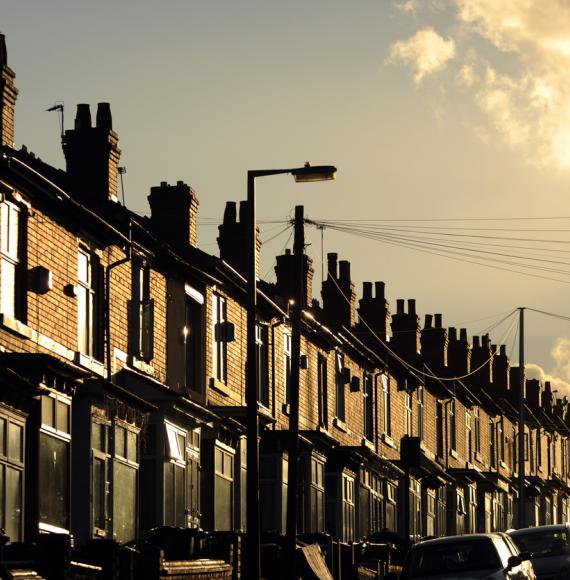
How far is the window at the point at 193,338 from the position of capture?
33.8 metres

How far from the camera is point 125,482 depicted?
28.2 m

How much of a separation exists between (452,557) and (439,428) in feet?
120

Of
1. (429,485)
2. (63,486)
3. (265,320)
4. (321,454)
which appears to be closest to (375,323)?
(429,485)

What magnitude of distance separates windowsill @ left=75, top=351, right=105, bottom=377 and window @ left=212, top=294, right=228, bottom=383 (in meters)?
6.67

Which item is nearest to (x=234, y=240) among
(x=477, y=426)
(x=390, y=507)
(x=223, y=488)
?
(x=223, y=488)

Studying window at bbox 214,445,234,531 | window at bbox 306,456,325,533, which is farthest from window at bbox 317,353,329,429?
window at bbox 214,445,234,531

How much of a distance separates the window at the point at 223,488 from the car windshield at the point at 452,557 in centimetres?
1023

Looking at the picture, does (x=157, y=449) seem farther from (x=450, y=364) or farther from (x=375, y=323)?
(x=450, y=364)

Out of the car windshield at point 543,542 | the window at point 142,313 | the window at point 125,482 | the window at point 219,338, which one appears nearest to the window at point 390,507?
the window at point 219,338

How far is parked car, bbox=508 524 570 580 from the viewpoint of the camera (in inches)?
1134

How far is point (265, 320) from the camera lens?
39.2 m

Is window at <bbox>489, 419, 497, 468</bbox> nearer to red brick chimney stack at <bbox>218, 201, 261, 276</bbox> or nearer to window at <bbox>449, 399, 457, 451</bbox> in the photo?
window at <bbox>449, 399, 457, 451</bbox>

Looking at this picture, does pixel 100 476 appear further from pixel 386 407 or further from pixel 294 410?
pixel 386 407

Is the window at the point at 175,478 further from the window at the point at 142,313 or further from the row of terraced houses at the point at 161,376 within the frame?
the window at the point at 142,313
